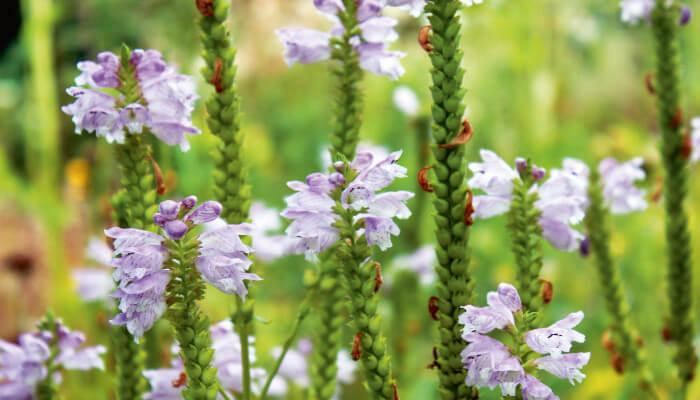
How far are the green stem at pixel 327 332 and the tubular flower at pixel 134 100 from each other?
1.38 ft

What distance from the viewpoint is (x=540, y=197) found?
1.32 metres

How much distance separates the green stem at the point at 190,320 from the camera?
41.0 inches

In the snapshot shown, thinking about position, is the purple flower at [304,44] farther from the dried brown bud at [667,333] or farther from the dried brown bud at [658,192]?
the dried brown bud at [667,333]

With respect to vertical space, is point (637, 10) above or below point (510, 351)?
above

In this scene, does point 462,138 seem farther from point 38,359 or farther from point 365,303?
point 38,359

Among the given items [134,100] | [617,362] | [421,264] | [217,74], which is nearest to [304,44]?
[217,74]

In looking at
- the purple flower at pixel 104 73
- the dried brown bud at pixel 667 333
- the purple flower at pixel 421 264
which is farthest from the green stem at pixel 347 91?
the purple flower at pixel 421 264

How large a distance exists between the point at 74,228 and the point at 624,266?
3991 mm

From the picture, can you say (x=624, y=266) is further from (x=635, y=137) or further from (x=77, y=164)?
(x=77, y=164)

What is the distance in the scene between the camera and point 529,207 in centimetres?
129

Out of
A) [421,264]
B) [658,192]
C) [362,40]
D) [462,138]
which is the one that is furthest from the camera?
[421,264]

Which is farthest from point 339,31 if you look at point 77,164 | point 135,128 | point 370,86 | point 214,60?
point 370,86

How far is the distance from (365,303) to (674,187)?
1.04 m

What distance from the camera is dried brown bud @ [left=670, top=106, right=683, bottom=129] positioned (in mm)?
1730
